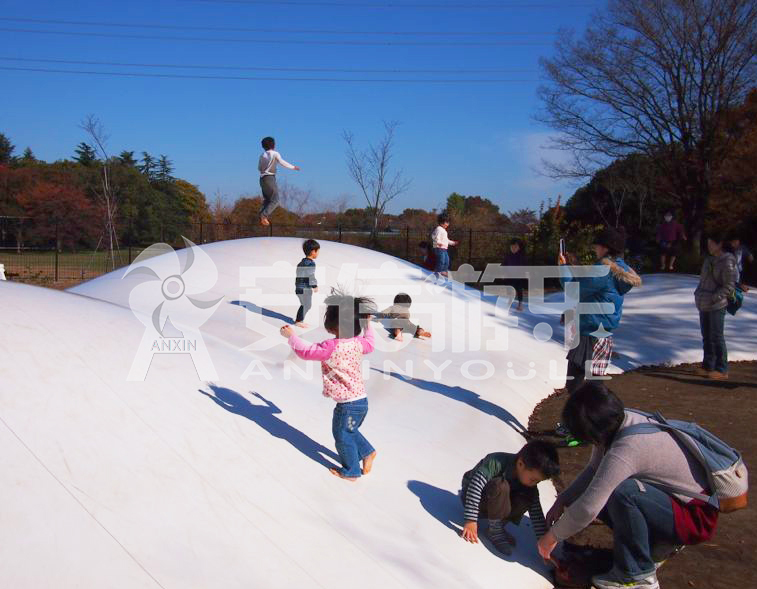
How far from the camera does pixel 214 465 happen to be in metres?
3.69

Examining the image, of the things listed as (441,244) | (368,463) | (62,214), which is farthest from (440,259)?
(62,214)

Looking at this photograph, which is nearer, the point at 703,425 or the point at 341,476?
the point at 341,476

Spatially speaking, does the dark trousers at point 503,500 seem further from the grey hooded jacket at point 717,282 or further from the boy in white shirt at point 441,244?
the boy in white shirt at point 441,244

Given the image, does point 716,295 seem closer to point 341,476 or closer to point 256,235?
point 341,476

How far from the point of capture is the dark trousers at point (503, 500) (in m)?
3.62

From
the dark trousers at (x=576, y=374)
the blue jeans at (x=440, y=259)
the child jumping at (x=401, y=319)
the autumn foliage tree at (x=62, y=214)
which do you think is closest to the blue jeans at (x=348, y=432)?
the dark trousers at (x=576, y=374)

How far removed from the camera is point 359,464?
4168 mm

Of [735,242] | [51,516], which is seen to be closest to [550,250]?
[735,242]

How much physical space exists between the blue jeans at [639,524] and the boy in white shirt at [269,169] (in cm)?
744

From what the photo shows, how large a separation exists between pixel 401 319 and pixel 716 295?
3702 mm

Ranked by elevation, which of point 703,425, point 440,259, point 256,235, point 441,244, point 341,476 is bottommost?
point 703,425

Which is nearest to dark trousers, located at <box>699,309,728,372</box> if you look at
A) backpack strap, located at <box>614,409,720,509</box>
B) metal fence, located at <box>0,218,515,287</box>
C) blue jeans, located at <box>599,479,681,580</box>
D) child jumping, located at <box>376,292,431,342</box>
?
child jumping, located at <box>376,292,431,342</box>

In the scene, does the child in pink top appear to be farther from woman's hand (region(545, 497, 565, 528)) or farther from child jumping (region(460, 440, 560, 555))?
woman's hand (region(545, 497, 565, 528))

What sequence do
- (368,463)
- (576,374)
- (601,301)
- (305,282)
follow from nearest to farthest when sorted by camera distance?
1. (368,463)
2. (601,301)
3. (576,374)
4. (305,282)
